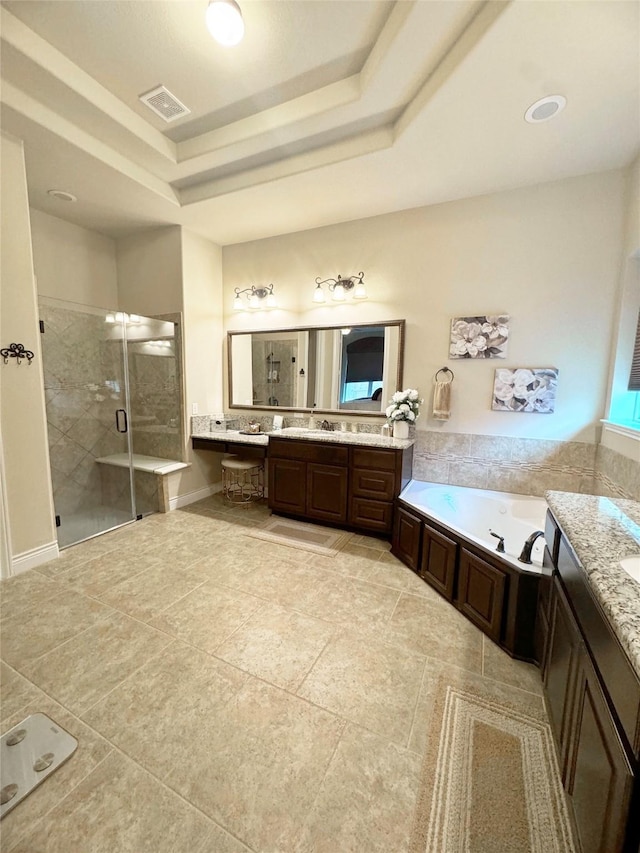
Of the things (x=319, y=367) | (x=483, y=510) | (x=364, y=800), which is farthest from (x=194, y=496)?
(x=364, y=800)

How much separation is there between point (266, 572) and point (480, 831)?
1.71 meters

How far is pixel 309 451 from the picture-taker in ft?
10.4

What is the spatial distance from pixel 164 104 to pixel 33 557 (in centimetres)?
332

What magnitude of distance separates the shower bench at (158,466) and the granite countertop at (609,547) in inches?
133

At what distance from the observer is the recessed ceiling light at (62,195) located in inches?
114

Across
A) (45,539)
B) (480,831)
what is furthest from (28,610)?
(480,831)

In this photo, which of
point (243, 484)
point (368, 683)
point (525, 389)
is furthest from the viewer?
point (243, 484)

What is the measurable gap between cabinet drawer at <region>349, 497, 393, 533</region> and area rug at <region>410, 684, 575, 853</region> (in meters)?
1.48

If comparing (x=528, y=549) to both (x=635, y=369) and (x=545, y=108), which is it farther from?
(x=545, y=108)

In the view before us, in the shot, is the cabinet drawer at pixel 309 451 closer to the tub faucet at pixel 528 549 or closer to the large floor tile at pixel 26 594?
the tub faucet at pixel 528 549

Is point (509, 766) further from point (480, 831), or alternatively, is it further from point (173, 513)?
point (173, 513)

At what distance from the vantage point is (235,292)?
400 centimetres

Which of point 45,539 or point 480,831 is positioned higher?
point 45,539

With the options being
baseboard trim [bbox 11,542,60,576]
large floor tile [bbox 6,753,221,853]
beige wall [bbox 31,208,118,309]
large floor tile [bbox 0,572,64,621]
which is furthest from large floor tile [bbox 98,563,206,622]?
→ beige wall [bbox 31,208,118,309]
